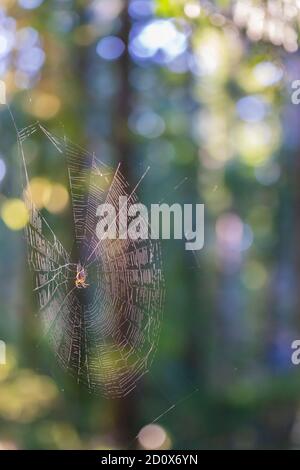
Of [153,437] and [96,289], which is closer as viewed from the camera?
[96,289]

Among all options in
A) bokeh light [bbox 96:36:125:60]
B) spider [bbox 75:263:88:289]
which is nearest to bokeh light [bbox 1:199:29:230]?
spider [bbox 75:263:88:289]

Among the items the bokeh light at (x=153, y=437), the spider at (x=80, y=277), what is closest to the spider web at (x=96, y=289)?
the spider at (x=80, y=277)

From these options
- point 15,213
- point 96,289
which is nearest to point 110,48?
point 15,213

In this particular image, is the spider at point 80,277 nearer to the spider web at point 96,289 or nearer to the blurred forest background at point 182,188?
the spider web at point 96,289

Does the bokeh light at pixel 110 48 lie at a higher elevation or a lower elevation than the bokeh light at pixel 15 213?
higher

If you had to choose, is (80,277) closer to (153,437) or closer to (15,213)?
(15,213)

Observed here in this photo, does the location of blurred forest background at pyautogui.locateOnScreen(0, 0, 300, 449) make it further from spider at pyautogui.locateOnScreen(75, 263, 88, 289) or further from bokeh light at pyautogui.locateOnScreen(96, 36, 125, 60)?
spider at pyautogui.locateOnScreen(75, 263, 88, 289)
